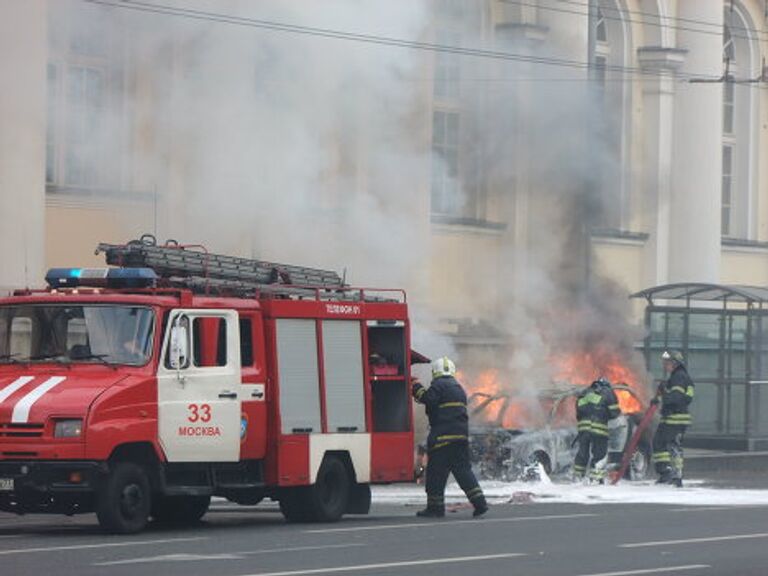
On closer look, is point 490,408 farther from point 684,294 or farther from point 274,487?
point 274,487

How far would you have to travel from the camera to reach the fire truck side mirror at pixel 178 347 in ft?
60.6

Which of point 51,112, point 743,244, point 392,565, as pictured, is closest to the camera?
point 392,565

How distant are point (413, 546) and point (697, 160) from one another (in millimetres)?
28289

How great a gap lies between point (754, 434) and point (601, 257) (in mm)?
7470

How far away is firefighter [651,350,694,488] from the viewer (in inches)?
1077

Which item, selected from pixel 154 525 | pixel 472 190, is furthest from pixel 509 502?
pixel 472 190

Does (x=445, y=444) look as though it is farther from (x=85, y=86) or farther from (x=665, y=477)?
(x=85, y=86)

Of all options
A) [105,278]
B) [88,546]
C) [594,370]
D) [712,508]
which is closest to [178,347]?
[105,278]

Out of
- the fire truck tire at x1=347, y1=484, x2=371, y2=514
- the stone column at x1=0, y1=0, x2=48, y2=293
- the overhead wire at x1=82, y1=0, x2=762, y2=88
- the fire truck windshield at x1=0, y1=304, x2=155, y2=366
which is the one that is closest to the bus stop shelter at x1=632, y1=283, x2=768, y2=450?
the overhead wire at x1=82, y1=0, x2=762, y2=88

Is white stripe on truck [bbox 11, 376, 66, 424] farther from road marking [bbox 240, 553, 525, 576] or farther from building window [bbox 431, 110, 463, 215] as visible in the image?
building window [bbox 431, 110, 463, 215]

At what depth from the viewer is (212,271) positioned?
64.4 ft

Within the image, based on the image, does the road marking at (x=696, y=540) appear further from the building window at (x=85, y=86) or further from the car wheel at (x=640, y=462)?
the building window at (x=85, y=86)

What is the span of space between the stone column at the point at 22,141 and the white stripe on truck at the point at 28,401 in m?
7.02

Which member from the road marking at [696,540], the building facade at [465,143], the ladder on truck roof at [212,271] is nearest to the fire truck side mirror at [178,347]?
the ladder on truck roof at [212,271]
